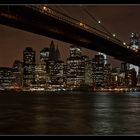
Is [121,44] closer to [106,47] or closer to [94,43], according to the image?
[106,47]

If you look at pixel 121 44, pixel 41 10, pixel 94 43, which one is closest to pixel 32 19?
pixel 41 10

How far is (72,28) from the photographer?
39.5 metres

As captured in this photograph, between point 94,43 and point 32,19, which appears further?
point 94,43

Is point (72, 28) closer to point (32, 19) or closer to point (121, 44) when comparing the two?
point (32, 19)

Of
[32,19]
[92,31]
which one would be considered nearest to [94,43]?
[92,31]
